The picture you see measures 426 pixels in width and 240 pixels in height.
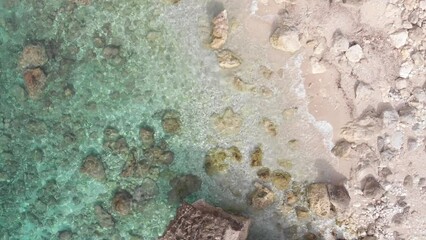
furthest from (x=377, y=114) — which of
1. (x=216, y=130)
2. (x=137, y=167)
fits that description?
(x=137, y=167)

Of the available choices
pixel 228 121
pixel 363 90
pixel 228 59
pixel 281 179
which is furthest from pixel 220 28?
pixel 281 179

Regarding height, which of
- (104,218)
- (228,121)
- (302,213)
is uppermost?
(228,121)

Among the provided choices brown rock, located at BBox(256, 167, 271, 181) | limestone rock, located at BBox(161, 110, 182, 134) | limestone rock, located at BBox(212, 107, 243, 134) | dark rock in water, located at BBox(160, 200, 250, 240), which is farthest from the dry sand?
dark rock in water, located at BBox(160, 200, 250, 240)

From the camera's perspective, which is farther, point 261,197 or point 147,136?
point 147,136

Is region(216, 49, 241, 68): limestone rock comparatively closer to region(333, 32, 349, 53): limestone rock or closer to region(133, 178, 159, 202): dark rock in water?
region(333, 32, 349, 53): limestone rock

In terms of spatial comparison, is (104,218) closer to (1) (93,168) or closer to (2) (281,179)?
(1) (93,168)

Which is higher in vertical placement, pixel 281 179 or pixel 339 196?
pixel 281 179

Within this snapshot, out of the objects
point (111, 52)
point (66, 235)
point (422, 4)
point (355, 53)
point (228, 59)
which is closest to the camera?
point (422, 4)
